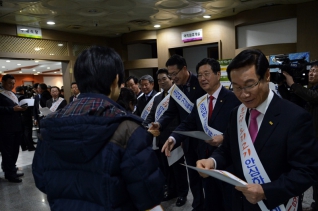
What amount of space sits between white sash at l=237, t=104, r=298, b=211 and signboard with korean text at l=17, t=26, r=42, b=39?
6.29 m

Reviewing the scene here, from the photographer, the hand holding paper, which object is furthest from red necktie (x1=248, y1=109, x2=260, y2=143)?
the photographer

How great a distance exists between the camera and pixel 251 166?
113 cm

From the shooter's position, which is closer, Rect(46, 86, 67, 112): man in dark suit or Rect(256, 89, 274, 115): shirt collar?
Rect(256, 89, 274, 115): shirt collar

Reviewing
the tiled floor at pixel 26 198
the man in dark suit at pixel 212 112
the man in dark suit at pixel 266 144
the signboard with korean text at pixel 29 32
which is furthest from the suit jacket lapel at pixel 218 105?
the signboard with korean text at pixel 29 32

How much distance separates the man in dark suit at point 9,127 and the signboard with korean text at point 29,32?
2700 millimetres

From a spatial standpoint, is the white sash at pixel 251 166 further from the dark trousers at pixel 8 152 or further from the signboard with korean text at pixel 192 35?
the signboard with korean text at pixel 192 35

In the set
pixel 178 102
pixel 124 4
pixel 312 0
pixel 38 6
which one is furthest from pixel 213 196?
pixel 312 0

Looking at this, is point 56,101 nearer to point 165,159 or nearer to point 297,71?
point 165,159

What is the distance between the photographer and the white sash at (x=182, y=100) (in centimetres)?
243

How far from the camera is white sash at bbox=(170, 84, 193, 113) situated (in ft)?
7.98

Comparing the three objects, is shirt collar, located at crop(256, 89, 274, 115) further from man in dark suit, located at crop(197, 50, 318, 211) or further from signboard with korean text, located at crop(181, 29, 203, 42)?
signboard with korean text, located at crop(181, 29, 203, 42)

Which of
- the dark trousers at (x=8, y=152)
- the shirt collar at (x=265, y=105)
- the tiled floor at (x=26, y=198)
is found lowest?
the tiled floor at (x=26, y=198)

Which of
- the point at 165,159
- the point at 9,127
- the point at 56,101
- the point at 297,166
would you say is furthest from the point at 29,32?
the point at 297,166

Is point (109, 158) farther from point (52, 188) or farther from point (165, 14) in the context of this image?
point (165, 14)
